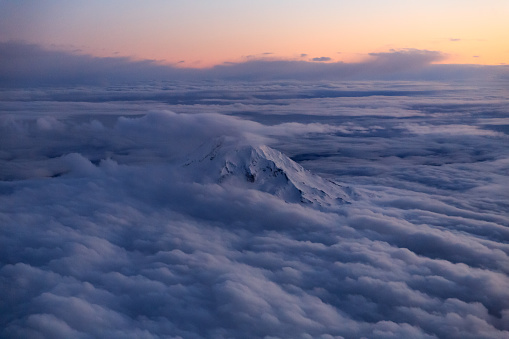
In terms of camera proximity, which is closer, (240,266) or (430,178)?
(240,266)

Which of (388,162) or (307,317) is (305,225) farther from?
(388,162)

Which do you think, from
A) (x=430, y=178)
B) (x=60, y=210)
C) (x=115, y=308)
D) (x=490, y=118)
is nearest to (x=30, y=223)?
(x=60, y=210)

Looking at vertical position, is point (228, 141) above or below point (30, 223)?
above

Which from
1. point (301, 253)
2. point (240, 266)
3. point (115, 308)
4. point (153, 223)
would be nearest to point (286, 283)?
point (240, 266)

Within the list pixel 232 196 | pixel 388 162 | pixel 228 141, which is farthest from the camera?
pixel 388 162

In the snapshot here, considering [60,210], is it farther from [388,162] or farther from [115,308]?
[388,162]

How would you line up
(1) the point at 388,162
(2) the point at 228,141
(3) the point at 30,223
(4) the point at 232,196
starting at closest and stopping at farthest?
(3) the point at 30,223, (4) the point at 232,196, (2) the point at 228,141, (1) the point at 388,162
